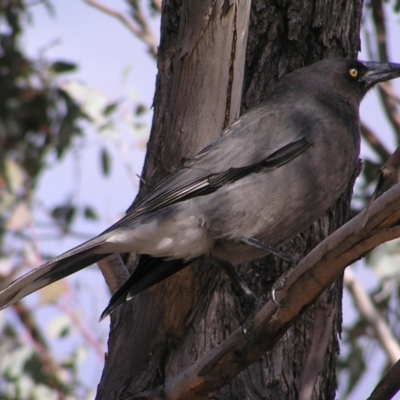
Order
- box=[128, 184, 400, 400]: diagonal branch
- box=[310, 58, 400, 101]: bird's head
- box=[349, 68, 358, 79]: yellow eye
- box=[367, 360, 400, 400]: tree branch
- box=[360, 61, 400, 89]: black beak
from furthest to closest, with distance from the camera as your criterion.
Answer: box=[360, 61, 400, 89]: black beak < box=[349, 68, 358, 79]: yellow eye < box=[310, 58, 400, 101]: bird's head < box=[367, 360, 400, 400]: tree branch < box=[128, 184, 400, 400]: diagonal branch

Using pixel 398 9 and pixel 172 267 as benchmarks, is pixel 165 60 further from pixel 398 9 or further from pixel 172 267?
pixel 398 9

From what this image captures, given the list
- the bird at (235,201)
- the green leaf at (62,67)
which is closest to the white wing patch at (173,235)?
the bird at (235,201)

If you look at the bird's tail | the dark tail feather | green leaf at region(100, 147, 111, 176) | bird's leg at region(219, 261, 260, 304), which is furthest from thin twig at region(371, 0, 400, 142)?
the bird's tail

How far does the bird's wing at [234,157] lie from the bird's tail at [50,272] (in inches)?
6.8

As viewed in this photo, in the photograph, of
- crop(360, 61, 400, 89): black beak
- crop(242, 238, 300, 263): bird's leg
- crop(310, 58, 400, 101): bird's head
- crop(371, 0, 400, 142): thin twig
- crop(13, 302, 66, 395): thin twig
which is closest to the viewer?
crop(242, 238, 300, 263): bird's leg

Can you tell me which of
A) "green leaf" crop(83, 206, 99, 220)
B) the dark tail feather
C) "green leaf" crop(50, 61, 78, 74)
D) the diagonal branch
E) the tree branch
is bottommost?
the tree branch

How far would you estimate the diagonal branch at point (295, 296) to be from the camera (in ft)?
8.11

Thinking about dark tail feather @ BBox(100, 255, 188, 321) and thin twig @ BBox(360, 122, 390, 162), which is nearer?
dark tail feather @ BBox(100, 255, 188, 321)

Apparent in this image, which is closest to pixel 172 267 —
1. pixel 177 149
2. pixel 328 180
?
pixel 177 149

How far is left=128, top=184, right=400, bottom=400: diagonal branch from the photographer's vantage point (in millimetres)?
A: 2471

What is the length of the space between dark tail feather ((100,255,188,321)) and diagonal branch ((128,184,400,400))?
0.44 metres

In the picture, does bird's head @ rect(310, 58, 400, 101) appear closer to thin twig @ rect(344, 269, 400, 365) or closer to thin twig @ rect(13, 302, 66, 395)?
thin twig @ rect(344, 269, 400, 365)

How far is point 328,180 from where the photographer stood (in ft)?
12.0

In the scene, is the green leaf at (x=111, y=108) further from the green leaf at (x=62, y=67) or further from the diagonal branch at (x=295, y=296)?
the diagonal branch at (x=295, y=296)
